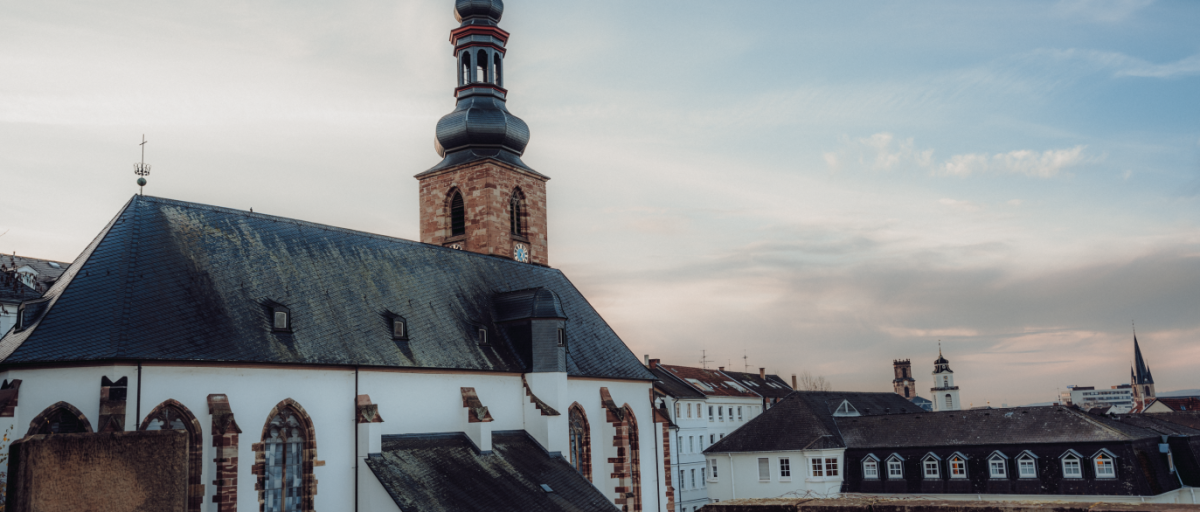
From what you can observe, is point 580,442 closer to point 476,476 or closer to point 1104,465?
point 476,476

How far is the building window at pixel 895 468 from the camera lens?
51.3 metres

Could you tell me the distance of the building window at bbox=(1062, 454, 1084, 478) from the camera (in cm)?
4572

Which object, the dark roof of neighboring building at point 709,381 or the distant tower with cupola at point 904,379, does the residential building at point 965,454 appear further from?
the distant tower with cupola at point 904,379

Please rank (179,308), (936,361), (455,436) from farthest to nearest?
(936,361)
(455,436)
(179,308)

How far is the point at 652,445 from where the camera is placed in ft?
125

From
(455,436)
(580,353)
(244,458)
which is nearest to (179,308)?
(244,458)

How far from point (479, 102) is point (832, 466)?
2901 centimetres

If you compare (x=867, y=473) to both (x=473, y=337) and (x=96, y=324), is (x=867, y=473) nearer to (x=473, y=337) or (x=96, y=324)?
(x=473, y=337)

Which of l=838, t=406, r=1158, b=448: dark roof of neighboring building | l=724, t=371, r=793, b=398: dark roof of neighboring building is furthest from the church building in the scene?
l=724, t=371, r=793, b=398: dark roof of neighboring building

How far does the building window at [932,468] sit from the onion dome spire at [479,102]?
27171 mm

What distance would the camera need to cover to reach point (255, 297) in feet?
84.1

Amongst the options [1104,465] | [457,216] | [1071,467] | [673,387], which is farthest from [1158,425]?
[457,216]

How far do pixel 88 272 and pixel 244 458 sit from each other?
6.10 meters

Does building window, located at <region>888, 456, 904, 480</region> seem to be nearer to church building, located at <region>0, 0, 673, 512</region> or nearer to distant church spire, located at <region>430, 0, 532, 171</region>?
church building, located at <region>0, 0, 673, 512</region>
